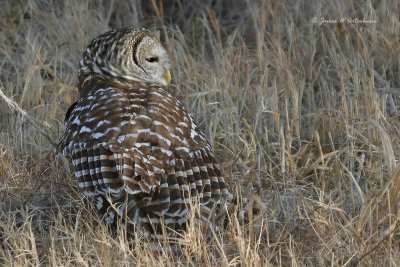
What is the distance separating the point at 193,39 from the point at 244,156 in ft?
6.99

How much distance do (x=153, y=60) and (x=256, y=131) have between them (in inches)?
37.0

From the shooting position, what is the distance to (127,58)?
445 cm

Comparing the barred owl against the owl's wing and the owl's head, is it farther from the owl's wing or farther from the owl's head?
the owl's head

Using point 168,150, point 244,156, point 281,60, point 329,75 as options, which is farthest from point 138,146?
point 329,75

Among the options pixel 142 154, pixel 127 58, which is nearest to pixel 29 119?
pixel 127 58

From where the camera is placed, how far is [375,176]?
4566mm

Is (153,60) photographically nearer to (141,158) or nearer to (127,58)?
(127,58)

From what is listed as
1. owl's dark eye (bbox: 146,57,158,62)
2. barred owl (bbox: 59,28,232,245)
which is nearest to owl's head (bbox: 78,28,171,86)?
owl's dark eye (bbox: 146,57,158,62)

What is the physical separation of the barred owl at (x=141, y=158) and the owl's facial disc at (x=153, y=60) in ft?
0.72

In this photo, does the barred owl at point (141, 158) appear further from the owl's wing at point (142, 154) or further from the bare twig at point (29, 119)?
the bare twig at point (29, 119)

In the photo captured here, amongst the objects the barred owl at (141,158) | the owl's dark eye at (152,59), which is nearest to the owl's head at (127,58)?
the owl's dark eye at (152,59)

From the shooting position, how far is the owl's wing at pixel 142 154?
146 inches

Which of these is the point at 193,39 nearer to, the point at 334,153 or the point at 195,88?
the point at 195,88

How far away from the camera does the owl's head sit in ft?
14.6
